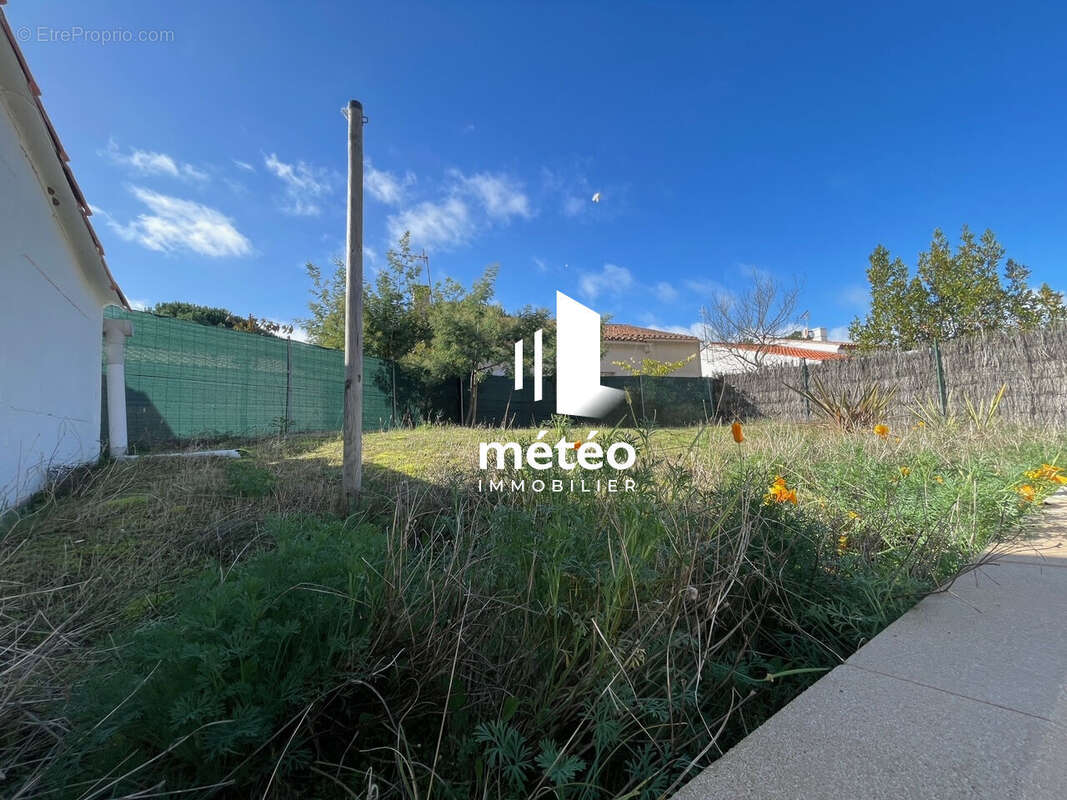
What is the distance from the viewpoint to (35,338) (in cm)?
351

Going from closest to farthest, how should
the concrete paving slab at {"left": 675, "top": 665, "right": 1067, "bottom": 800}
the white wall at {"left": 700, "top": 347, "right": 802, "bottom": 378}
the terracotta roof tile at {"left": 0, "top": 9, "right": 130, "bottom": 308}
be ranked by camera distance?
the concrete paving slab at {"left": 675, "top": 665, "right": 1067, "bottom": 800}, the terracotta roof tile at {"left": 0, "top": 9, "right": 130, "bottom": 308}, the white wall at {"left": 700, "top": 347, "right": 802, "bottom": 378}

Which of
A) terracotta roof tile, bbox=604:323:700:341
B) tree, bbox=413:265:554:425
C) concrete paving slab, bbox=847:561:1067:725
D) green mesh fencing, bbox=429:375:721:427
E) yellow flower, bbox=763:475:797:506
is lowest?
concrete paving slab, bbox=847:561:1067:725

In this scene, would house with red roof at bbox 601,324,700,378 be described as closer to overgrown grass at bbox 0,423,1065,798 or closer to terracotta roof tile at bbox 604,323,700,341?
terracotta roof tile at bbox 604,323,700,341

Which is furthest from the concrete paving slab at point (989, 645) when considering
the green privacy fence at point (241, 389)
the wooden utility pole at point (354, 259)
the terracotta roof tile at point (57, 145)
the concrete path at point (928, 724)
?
the terracotta roof tile at point (57, 145)

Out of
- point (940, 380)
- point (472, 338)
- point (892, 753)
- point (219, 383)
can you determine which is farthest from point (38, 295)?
point (940, 380)

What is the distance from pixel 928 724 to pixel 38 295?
5.48 m

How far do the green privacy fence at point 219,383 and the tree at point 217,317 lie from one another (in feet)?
49.9

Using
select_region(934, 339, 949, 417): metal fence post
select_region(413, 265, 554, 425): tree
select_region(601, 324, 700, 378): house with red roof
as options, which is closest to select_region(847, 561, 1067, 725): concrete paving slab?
select_region(934, 339, 949, 417): metal fence post

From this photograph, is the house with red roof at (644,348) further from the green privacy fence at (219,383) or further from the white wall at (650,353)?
the green privacy fence at (219,383)

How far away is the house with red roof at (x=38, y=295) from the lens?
308cm

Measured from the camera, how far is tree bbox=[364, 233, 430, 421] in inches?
495

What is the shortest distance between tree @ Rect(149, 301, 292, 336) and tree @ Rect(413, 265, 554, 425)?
1395 cm

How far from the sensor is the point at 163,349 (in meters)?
6.89

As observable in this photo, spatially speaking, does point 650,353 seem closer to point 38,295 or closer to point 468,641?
point 38,295
